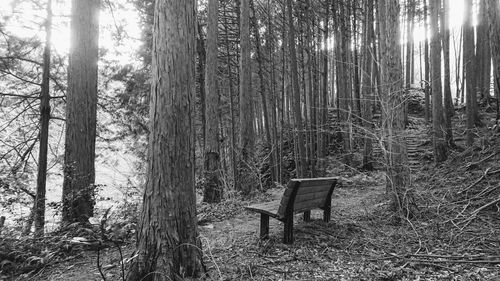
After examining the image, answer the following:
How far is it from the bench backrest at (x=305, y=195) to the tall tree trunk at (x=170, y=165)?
50.6 inches

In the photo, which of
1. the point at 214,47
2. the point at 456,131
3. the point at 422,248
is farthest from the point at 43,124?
the point at 456,131

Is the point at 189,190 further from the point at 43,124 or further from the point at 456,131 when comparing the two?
the point at 456,131

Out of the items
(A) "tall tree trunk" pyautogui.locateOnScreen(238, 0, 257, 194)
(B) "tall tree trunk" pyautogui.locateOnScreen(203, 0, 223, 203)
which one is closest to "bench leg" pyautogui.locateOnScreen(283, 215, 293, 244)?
(B) "tall tree trunk" pyautogui.locateOnScreen(203, 0, 223, 203)

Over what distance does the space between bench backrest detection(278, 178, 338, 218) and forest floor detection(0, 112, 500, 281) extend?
42 centimetres

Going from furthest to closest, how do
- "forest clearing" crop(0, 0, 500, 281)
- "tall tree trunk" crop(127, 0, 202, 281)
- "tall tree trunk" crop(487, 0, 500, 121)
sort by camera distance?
"tall tree trunk" crop(487, 0, 500, 121), "forest clearing" crop(0, 0, 500, 281), "tall tree trunk" crop(127, 0, 202, 281)

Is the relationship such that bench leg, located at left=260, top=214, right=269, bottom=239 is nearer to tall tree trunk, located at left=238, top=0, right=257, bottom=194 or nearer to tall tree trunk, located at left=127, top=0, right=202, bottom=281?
tall tree trunk, located at left=127, top=0, right=202, bottom=281

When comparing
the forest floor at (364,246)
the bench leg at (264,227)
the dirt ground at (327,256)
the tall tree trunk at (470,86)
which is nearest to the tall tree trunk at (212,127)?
the forest floor at (364,246)

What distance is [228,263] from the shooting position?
3.21 m

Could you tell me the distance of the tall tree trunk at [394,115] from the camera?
4.82 metres

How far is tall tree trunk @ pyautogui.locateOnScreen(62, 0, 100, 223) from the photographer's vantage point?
4684 mm

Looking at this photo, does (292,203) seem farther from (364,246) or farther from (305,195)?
(364,246)

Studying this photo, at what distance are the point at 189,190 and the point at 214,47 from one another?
598cm

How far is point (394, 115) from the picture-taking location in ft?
16.4

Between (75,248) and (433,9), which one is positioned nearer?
(75,248)
